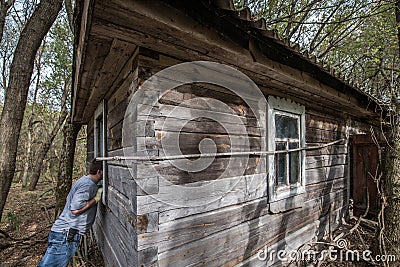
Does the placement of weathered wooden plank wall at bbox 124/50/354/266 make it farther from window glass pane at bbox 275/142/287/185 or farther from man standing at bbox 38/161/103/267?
man standing at bbox 38/161/103/267

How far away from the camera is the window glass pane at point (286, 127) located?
3484 millimetres

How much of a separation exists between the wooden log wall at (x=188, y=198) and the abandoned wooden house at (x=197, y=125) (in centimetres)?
1

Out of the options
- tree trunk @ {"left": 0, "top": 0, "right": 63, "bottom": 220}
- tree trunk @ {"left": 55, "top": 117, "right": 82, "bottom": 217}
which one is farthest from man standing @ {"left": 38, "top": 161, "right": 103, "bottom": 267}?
tree trunk @ {"left": 55, "top": 117, "right": 82, "bottom": 217}

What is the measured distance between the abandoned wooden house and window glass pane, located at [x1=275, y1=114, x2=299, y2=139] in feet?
0.05

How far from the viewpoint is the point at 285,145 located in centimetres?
362

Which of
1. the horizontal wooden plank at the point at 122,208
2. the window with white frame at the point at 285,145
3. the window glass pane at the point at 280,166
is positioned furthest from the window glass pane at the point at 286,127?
the horizontal wooden plank at the point at 122,208

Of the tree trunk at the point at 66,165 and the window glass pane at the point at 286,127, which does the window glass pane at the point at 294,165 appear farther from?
the tree trunk at the point at 66,165

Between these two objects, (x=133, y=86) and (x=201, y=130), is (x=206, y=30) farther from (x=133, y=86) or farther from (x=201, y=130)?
(x=201, y=130)

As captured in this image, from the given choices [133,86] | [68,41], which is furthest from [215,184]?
[68,41]

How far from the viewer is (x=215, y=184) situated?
2.50 metres

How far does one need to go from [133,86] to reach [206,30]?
778 millimetres

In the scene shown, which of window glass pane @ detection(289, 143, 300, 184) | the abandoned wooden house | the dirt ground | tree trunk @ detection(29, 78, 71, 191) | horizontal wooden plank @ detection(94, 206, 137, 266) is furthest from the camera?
tree trunk @ detection(29, 78, 71, 191)

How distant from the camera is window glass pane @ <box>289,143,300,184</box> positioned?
147 inches

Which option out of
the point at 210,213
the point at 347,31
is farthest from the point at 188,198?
the point at 347,31
